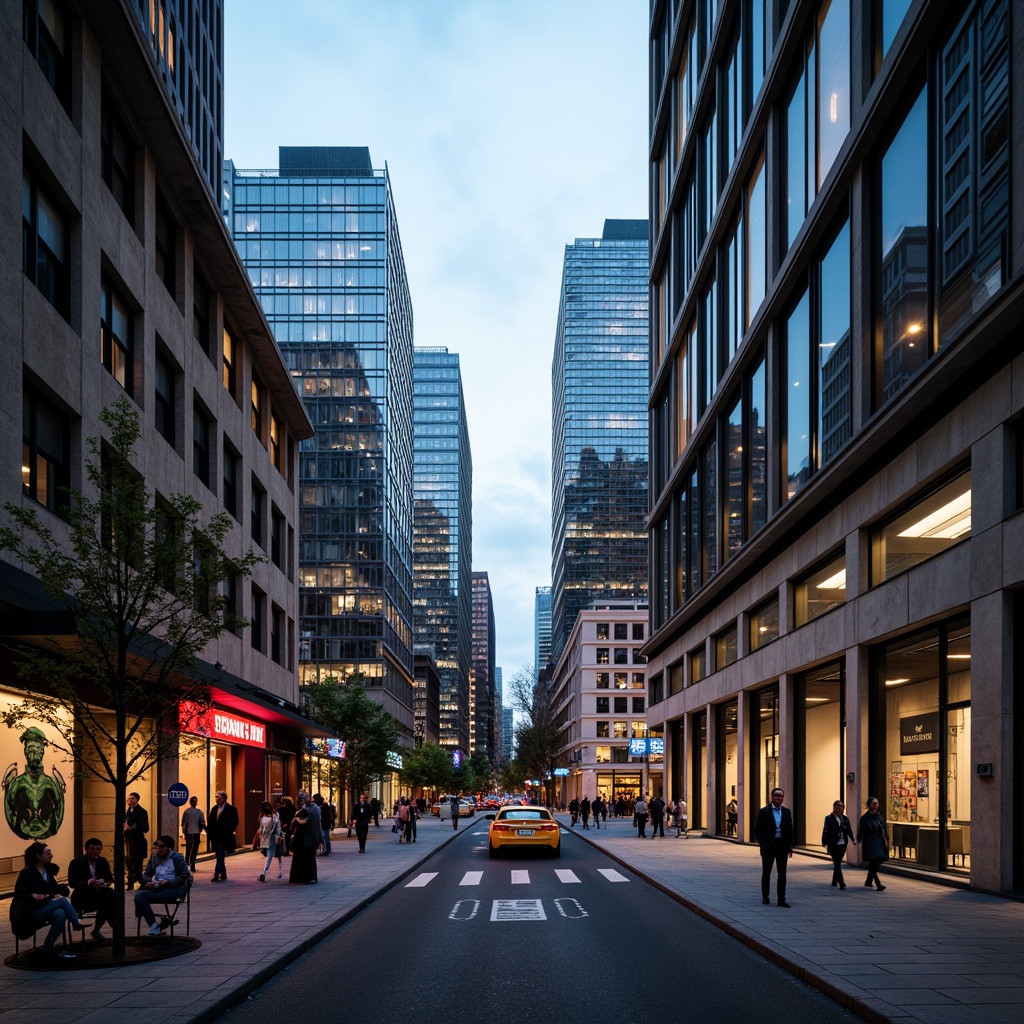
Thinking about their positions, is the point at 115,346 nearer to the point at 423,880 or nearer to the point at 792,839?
the point at 423,880

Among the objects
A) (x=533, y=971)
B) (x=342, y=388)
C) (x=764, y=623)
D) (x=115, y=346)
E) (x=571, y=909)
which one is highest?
(x=342, y=388)

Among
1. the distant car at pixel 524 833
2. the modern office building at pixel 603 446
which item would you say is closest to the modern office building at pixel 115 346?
the distant car at pixel 524 833

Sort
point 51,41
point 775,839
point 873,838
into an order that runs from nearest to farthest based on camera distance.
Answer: point 775,839, point 873,838, point 51,41

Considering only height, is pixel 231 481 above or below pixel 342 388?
below

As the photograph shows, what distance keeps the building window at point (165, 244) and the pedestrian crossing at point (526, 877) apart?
52.4 feet

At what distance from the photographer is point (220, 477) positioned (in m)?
31.1

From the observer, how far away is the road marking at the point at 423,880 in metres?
21.3

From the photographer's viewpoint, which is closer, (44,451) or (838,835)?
(838,835)

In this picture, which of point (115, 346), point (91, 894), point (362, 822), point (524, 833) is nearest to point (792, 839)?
point (91, 894)

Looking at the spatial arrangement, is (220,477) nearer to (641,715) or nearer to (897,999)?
(897,999)

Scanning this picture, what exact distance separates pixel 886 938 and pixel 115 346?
1902 cm

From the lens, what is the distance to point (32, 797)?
18516 millimetres

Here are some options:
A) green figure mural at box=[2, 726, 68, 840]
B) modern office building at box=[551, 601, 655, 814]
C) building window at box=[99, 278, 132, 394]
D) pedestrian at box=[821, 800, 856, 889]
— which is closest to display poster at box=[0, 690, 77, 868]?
green figure mural at box=[2, 726, 68, 840]

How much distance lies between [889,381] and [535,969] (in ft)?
49.5
